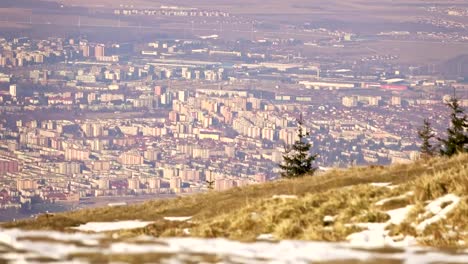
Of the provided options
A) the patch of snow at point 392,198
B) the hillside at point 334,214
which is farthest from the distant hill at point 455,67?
the patch of snow at point 392,198

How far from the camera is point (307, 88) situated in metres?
142

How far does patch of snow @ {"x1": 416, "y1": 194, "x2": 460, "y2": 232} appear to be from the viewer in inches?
457

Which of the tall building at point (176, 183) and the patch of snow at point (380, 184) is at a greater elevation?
the patch of snow at point (380, 184)

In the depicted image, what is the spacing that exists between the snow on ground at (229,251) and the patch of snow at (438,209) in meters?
2.22

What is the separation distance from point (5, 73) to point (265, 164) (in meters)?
56.0

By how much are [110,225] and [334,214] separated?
284cm

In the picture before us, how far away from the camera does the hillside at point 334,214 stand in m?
11.5

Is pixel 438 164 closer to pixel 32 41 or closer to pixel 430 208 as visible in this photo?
pixel 430 208

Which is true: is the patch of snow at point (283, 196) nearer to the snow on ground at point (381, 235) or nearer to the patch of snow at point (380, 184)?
the patch of snow at point (380, 184)

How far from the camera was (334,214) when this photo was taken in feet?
41.9

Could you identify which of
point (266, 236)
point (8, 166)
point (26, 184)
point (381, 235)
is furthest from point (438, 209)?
point (8, 166)

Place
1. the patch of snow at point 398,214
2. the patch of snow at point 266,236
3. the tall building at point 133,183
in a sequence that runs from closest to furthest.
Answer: the patch of snow at point 266,236
the patch of snow at point 398,214
the tall building at point 133,183

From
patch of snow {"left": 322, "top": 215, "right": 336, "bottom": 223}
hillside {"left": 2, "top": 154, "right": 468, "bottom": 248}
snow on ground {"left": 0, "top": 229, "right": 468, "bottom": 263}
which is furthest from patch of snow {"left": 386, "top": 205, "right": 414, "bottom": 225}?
snow on ground {"left": 0, "top": 229, "right": 468, "bottom": 263}

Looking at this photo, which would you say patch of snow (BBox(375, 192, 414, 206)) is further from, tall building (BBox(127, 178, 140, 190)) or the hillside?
tall building (BBox(127, 178, 140, 190))
